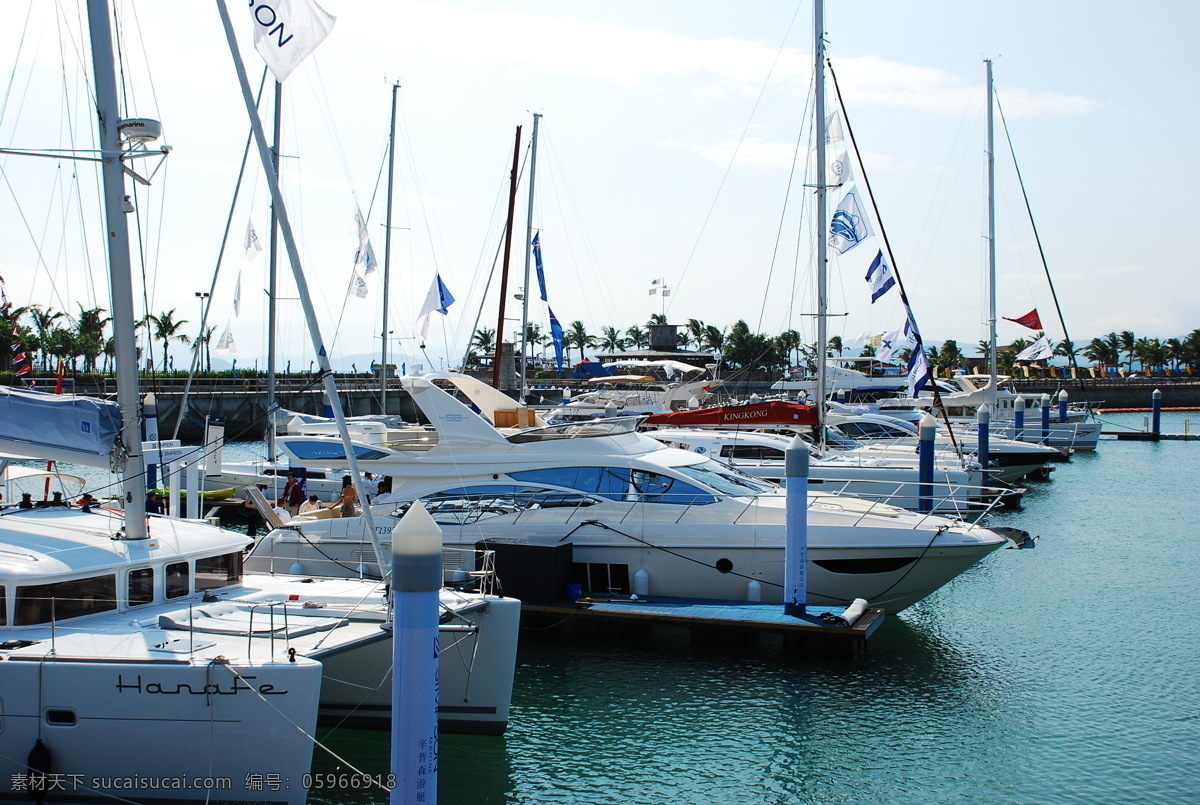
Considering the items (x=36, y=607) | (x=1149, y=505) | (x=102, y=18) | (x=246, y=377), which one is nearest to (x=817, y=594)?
(x=36, y=607)

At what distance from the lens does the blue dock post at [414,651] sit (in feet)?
21.6

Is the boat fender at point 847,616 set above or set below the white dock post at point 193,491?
below

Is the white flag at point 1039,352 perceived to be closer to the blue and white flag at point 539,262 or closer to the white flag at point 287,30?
the blue and white flag at point 539,262

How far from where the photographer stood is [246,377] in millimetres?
64250

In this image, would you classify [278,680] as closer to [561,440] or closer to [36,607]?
[36,607]

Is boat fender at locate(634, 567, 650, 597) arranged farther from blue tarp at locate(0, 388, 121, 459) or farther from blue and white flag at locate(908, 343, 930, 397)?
blue and white flag at locate(908, 343, 930, 397)

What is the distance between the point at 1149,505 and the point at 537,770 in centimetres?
2480

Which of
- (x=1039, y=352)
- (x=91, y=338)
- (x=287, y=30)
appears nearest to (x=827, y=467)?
(x=287, y=30)

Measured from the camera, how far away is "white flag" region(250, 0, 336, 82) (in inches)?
380

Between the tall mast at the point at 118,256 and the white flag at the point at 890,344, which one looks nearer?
the tall mast at the point at 118,256

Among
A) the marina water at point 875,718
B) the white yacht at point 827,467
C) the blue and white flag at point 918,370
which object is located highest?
the blue and white flag at point 918,370

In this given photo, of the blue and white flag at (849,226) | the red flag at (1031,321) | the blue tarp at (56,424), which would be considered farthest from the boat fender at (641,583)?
the red flag at (1031,321)

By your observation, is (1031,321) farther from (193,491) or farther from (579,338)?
(579,338)

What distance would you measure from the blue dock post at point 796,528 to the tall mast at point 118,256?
25.0 ft
